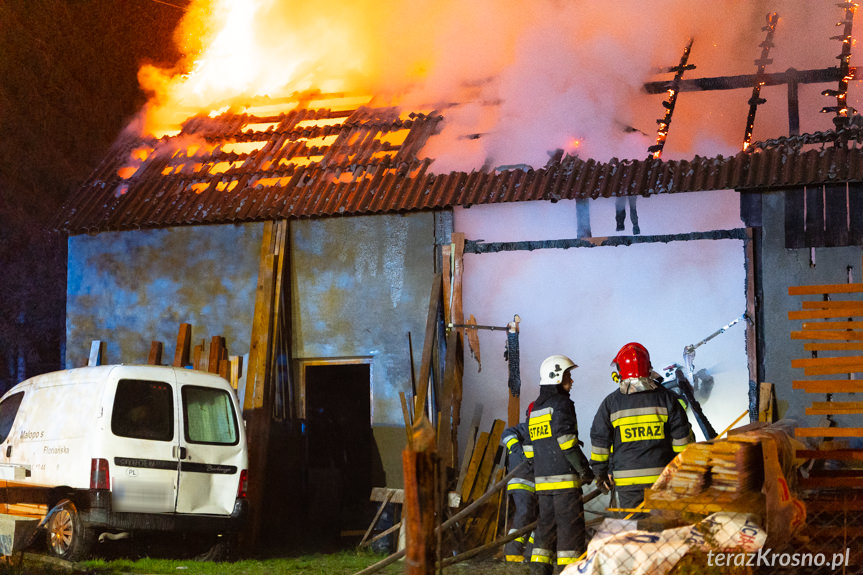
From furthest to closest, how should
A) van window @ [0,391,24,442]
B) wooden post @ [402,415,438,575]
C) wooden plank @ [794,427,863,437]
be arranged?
1. van window @ [0,391,24,442]
2. wooden plank @ [794,427,863,437]
3. wooden post @ [402,415,438,575]

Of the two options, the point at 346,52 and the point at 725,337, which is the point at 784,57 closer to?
the point at 725,337

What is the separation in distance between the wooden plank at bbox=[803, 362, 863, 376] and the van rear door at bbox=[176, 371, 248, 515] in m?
5.70

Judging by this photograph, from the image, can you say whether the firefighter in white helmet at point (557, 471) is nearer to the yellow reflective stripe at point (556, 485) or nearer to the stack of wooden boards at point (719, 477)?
the yellow reflective stripe at point (556, 485)

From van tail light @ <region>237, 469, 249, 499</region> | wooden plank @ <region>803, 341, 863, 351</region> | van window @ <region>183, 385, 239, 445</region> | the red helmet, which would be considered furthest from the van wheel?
wooden plank @ <region>803, 341, 863, 351</region>

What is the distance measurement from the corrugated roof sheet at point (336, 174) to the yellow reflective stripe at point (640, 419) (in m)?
4.27

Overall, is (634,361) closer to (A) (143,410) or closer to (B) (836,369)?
(B) (836,369)

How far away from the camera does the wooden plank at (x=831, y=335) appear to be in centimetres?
666

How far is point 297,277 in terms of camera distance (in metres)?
12.8

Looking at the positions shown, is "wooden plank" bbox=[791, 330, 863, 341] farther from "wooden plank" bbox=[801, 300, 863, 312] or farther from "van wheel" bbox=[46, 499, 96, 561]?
"van wheel" bbox=[46, 499, 96, 561]

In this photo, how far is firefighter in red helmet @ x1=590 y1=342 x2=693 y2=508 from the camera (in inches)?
290

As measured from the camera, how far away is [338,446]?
14930 millimetres

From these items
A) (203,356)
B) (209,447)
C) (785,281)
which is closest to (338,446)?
(203,356)

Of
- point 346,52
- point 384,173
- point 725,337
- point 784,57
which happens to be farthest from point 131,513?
point 784,57

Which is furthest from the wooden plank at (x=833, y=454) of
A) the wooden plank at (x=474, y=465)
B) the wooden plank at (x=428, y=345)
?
the wooden plank at (x=428, y=345)
